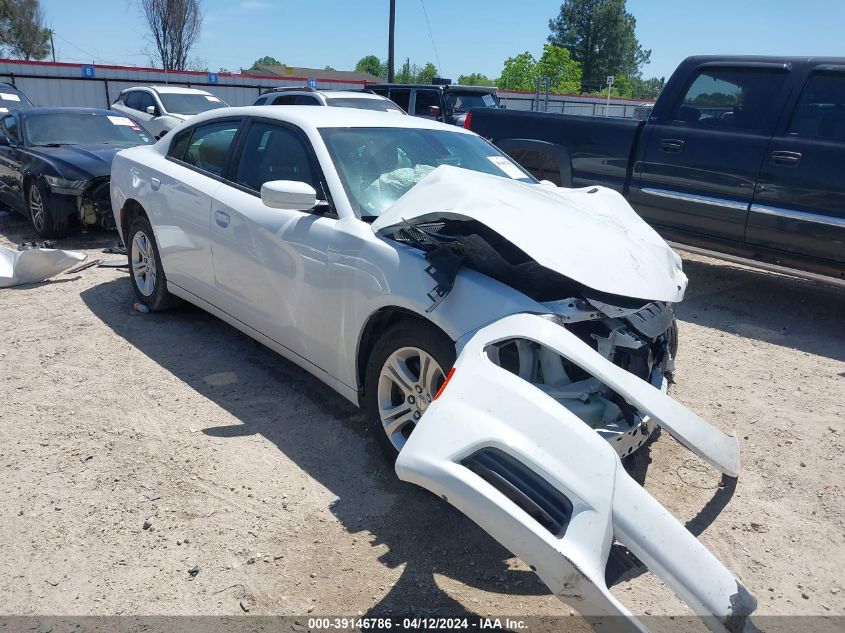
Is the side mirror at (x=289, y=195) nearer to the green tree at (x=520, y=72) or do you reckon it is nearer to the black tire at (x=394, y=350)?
the black tire at (x=394, y=350)

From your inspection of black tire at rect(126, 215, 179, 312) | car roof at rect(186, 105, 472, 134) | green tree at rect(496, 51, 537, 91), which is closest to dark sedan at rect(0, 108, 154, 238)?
black tire at rect(126, 215, 179, 312)

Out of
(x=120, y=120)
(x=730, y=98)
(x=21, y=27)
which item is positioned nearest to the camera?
(x=730, y=98)

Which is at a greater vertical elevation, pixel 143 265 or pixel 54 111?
pixel 54 111

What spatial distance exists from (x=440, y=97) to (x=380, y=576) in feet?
47.7

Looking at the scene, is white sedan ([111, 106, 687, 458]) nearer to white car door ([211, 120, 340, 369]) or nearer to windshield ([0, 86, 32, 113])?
white car door ([211, 120, 340, 369])

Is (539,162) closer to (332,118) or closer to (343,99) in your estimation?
(332,118)

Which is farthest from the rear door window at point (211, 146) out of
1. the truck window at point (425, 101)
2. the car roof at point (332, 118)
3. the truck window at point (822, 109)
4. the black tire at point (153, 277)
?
the truck window at point (425, 101)

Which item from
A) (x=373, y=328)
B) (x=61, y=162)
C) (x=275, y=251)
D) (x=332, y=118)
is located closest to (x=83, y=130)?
(x=61, y=162)

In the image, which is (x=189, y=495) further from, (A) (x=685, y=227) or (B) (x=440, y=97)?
(B) (x=440, y=97)

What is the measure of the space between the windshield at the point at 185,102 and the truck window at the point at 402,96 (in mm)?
4196

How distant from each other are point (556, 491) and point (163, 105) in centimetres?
1439

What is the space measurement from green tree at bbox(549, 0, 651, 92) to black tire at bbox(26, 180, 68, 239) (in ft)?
252

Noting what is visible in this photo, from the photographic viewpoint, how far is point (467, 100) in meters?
17.0

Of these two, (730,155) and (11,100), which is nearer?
(730,155)
